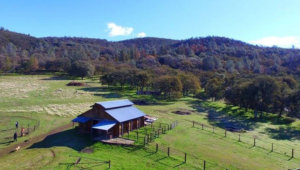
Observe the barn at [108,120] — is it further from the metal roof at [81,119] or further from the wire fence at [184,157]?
the wire fence at [184,157]

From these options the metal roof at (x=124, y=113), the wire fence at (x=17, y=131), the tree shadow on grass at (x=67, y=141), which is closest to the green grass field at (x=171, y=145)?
the tree shadow on grass at (x=67, y=141)

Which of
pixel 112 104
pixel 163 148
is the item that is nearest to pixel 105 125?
pixel 112 104

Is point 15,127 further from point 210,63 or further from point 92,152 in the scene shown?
point 210,63

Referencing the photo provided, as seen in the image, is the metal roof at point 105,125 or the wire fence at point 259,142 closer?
the metal roof at point 105,125

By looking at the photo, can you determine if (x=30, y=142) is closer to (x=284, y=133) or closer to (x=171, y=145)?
(x=171, y=145)

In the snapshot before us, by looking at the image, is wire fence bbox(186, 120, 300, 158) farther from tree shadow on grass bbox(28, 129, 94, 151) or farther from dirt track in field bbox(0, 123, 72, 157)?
dirt track in field bbox(0, 123, 72, 157)
